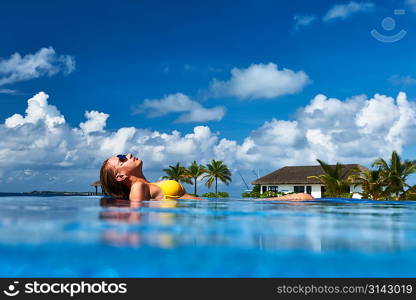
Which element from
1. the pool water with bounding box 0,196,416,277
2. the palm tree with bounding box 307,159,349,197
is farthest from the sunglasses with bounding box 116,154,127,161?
the palm tree with bounding box 307,159,349,197

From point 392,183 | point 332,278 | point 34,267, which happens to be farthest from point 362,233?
point 392,183

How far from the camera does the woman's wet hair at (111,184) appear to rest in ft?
33.5

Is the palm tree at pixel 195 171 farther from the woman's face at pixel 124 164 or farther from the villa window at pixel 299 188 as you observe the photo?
the woman's face at pixel 124 164

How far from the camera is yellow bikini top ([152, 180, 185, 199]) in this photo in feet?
36.5

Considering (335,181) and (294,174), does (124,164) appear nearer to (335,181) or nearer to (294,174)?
(335,181)

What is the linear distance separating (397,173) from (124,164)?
25134 mm

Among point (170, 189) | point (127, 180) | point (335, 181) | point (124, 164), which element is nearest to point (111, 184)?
point (127, 180)

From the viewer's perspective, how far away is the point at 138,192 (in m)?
9.46

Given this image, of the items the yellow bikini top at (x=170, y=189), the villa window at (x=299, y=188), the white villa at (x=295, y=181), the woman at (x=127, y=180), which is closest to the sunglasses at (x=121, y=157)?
the woman at (x=127, y=180)

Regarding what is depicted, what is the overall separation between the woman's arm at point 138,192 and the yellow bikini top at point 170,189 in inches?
48.4

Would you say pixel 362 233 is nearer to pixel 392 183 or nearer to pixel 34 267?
pixel 34 267

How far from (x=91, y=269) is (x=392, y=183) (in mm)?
30269

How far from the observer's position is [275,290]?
222 centimetres

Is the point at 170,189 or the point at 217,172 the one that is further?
the point at 217,172
